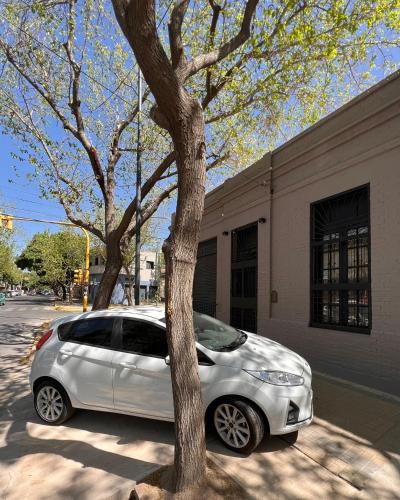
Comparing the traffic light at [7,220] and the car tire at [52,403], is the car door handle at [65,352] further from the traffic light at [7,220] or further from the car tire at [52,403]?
the traffic light at [7,220]

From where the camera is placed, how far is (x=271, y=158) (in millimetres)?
9562

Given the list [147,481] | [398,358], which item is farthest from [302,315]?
[147,481]

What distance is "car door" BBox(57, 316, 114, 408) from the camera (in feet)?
15.3

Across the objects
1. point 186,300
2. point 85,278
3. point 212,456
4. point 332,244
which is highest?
point 332,244

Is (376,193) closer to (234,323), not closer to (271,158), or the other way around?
(271,158)

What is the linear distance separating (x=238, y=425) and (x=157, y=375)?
1.07 metres

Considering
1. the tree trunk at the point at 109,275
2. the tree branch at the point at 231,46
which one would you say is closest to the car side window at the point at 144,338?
the tree branch at the point at 231,46

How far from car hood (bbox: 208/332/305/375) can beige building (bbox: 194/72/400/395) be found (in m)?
2.49

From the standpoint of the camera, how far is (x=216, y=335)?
5.05 metres

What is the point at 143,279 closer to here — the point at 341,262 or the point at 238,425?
the point at 341,262

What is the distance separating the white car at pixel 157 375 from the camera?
4.05 m

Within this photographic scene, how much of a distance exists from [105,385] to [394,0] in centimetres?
716

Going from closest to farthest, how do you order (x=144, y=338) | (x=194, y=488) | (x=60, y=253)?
(x=194, y=488)
(x=144, y=338)
(x=60, y=253)

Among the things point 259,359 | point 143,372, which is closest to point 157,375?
point 143,372
